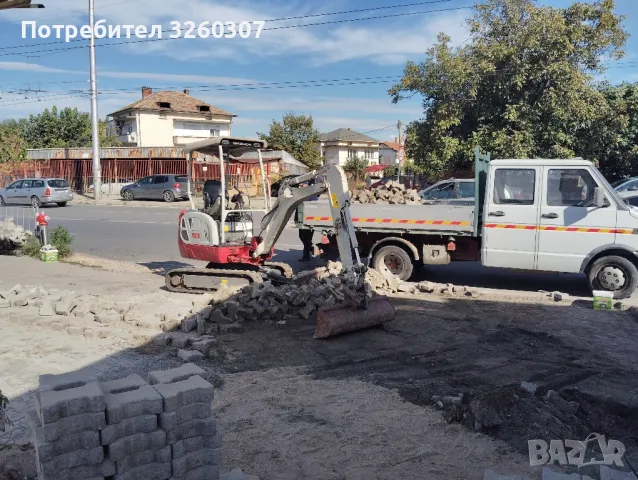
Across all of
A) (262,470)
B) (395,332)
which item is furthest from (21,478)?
(395,332)

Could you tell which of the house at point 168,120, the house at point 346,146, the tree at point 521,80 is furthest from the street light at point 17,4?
the house at point 346,146

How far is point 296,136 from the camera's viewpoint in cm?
3844

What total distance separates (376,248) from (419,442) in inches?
255

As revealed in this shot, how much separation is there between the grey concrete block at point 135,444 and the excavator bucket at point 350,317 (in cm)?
393

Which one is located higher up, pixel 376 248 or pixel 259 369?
pixel 376 248

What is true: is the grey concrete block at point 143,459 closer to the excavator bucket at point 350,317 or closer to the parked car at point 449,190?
the excavator bucket at point 350,317

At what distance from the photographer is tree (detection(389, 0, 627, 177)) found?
17.4 meters

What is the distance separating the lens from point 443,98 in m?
18.9

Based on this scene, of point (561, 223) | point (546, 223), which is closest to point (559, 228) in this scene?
point (561, 223)

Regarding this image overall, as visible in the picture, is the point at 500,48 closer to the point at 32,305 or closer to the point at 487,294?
the point at 487,294

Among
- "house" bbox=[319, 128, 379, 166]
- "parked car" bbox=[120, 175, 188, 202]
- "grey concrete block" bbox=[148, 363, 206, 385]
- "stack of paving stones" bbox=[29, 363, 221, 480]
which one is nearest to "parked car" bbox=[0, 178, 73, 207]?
"parked car" bbox=[120, 175, 188, 202]

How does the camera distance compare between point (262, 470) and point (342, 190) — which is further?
point (342, 190)

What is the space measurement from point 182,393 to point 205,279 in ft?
22.6

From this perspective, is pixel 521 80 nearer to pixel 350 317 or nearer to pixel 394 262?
pixel 394 262
